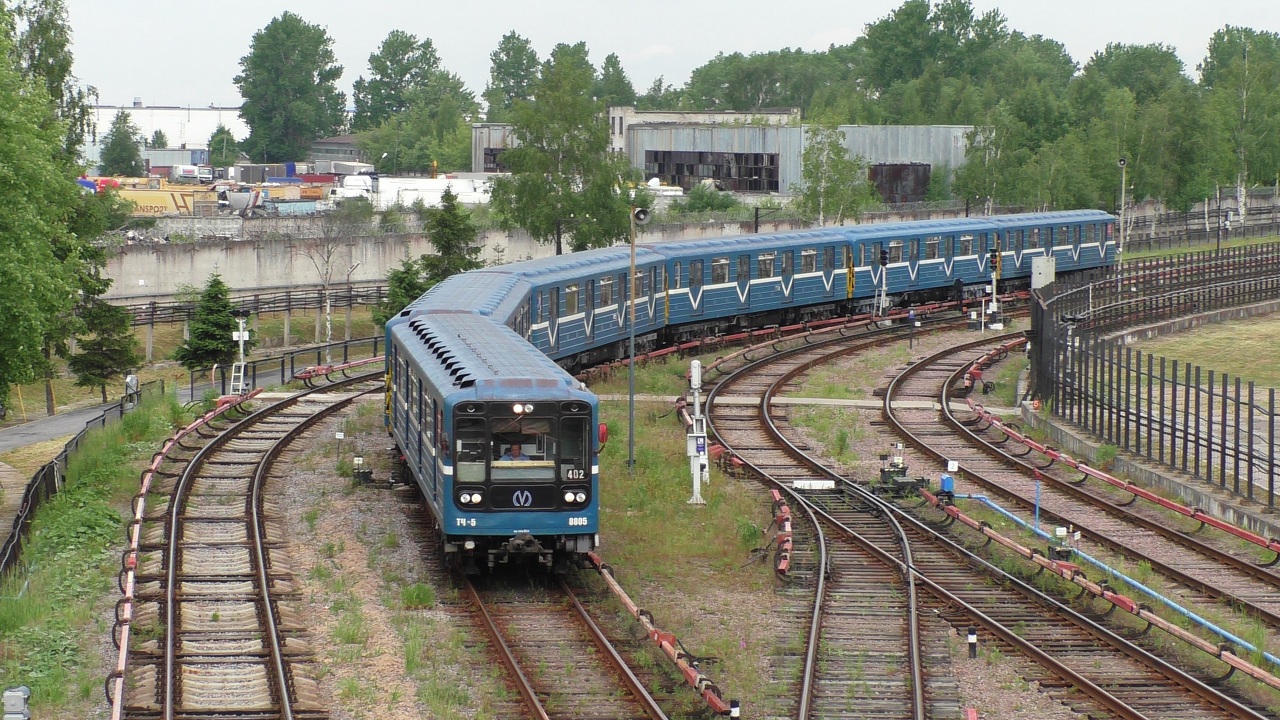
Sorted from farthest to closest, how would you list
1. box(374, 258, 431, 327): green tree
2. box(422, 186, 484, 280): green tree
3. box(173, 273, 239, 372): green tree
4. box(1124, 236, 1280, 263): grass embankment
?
box(1124, 236, 1280, 263): grass embankment, box(374, 258, 431, 327): green tree, box(422, 186, 484, 280): green tree, box(173, 273, 239, 372): green tree

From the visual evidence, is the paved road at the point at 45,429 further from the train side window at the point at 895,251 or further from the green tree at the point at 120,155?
the green tree at the point at 120,155

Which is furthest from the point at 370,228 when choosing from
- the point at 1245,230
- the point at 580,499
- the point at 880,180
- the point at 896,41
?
the point at 896,41

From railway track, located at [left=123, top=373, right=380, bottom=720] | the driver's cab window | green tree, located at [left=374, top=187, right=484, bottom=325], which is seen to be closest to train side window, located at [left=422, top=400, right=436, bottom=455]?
the driver's cab window

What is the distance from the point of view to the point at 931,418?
112 feet

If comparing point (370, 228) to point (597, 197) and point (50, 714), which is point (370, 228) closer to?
point (597, 197)

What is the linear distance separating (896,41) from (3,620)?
527ft

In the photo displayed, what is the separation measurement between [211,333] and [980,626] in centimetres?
3368

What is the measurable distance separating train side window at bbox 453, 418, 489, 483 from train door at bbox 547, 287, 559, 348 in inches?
608

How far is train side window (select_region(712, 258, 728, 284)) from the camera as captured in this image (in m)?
44.1

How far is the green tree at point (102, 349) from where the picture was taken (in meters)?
50.2

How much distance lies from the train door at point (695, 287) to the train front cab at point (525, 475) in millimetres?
24042

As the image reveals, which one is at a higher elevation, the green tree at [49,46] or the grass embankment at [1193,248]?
the green tree at [49,46]

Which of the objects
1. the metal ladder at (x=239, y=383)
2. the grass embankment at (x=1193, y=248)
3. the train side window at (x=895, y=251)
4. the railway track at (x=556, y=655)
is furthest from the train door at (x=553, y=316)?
the grass embankment at (x=1193, y=248)

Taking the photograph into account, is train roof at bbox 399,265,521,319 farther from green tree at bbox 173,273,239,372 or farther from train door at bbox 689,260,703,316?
green tree at bbox 173,273,239,372
